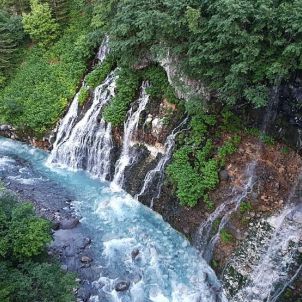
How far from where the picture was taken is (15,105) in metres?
21.8

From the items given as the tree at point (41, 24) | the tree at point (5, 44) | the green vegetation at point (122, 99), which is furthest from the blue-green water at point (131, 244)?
the tree at point (41, 24)

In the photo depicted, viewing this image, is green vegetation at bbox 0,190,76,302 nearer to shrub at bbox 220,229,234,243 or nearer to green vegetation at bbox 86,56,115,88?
shrub at bbox 220,229,234,243

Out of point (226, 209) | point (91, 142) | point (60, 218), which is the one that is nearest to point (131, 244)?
point (60, 218)

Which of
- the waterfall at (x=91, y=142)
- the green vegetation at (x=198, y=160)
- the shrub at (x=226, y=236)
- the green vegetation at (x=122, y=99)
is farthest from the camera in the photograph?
the waterfall at (x=91, y=142)

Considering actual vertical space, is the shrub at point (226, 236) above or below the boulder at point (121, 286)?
above

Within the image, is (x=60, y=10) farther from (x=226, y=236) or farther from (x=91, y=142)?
(x=226, y=236)

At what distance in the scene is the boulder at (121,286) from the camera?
508 inches

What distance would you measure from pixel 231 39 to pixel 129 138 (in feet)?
24.3

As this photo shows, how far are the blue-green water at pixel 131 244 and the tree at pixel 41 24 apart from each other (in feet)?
31.0

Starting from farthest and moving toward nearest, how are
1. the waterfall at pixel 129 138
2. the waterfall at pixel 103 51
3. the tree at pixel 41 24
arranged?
the tree at pixel 41 24 < the waterfall at pixel 103 51 < the waterfall at pixel 129 138

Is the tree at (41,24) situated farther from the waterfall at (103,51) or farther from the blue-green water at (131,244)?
the blue-green water at (131,244)

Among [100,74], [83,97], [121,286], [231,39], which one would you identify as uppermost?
[231,39]

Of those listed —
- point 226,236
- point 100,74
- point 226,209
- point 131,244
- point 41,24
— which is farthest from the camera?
point 41,24

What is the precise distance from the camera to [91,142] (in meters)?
19.2
